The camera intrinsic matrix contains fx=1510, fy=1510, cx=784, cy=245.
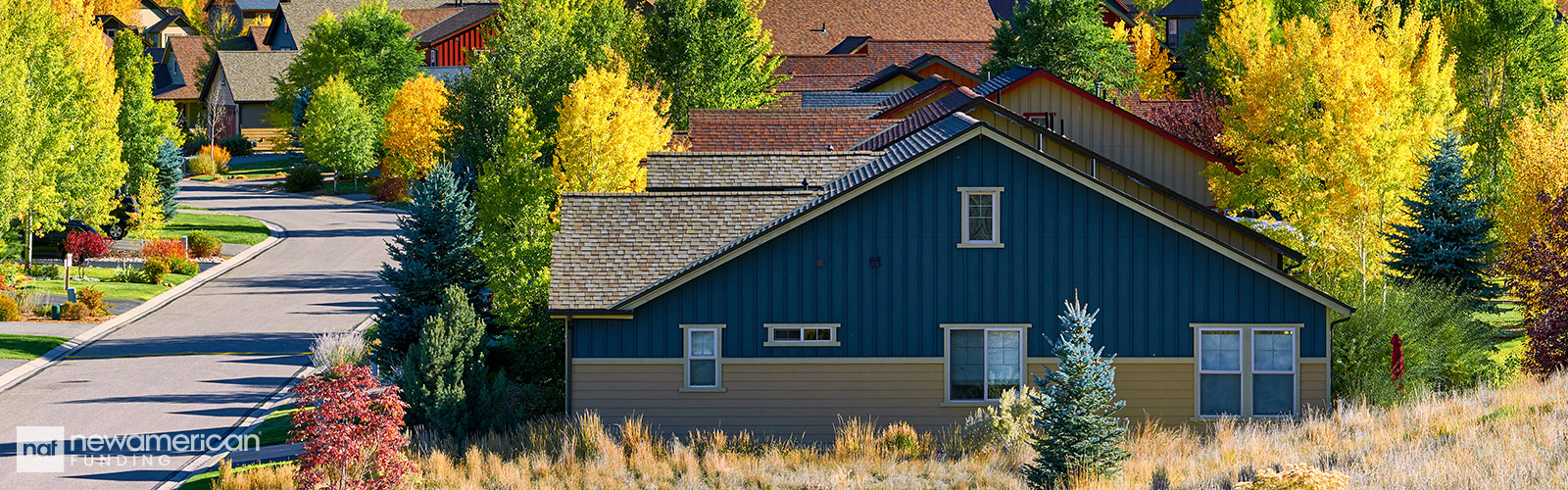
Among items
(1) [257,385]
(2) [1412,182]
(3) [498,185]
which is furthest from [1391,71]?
(1) [257,385]

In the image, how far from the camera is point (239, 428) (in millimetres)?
27047

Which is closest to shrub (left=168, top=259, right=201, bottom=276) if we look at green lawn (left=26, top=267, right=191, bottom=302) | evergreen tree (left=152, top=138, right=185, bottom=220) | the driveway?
green lawn (left=26, top=267, right=191, bottom=302)

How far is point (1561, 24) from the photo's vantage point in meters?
46.0

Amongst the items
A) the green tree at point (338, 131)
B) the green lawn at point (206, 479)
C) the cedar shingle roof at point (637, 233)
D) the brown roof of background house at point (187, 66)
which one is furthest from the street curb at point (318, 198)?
the green lawn at point (206, 479)

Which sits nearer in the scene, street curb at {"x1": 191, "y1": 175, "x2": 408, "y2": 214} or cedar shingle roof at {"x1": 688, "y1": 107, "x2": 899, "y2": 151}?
cedar shingle roof at {"x1": 688, "y1": 107, "x2": 899, "y2": 151}

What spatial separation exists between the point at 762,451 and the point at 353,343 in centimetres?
1158

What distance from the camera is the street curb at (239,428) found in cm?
2342

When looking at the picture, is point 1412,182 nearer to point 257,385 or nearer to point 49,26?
point 257,385

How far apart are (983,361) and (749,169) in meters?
7.41

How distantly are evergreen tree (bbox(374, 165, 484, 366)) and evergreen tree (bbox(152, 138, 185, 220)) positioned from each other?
2937 cm

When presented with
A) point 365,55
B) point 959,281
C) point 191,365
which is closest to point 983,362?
point 959,281

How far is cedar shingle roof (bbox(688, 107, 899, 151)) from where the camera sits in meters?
37.1

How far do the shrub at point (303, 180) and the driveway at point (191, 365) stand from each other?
18883mm

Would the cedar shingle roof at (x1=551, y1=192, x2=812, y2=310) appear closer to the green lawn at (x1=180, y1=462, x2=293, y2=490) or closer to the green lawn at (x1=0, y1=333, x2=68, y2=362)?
the green lawn at (x1=180, y1=462, x2=293, y2=490)
